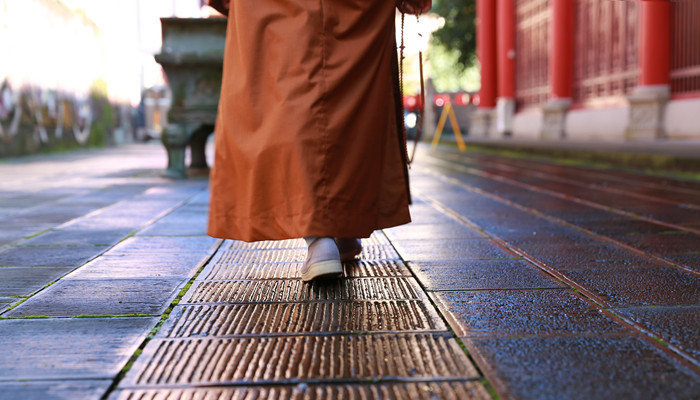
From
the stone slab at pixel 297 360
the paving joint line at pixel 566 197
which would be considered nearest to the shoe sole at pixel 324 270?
the stone slab at pixel 297 360

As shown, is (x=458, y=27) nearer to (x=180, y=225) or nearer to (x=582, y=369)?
(x=180, y=225)

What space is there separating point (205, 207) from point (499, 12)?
15.8 meters

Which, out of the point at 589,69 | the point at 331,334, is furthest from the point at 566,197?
the point at 589,69

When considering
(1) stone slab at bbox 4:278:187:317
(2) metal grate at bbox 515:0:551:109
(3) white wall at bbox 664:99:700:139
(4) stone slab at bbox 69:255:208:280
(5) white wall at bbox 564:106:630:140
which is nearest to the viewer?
(1) stone slab at bbox 4:278:187:317

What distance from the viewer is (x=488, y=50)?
19.5 m

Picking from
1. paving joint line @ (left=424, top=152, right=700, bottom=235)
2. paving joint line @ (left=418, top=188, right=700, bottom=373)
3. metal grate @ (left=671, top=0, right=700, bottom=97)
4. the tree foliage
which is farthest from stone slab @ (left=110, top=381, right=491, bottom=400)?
the tree foliage

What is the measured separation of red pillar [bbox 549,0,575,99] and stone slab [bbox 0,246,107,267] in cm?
1280

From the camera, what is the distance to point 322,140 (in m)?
2.25

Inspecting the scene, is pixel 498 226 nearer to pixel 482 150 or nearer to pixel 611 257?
pixel 611 257

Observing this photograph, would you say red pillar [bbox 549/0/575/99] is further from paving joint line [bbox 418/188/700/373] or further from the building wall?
paving joint line [bbox 418/188/700/373]

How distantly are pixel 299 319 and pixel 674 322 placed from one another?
95cm

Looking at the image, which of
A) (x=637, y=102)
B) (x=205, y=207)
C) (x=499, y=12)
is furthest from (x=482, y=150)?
(x=205, y=207)

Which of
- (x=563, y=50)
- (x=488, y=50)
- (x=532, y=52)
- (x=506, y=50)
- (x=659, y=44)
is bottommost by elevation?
(x=659, y=44)

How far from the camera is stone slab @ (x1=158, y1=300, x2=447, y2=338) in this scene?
5.98ft
